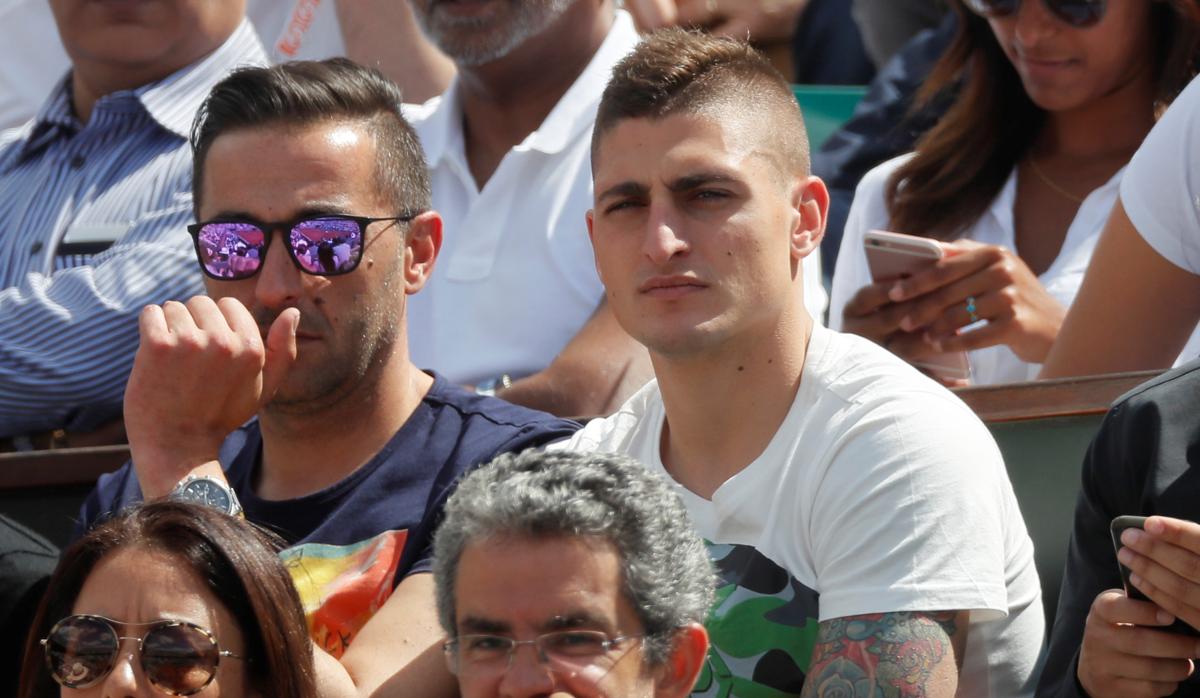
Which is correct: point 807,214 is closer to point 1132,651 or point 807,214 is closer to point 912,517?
point 912,517

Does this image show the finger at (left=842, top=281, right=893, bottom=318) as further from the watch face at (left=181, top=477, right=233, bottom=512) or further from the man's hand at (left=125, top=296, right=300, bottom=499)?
the watch face at (left=181, top=477, right=233, bottom=512)

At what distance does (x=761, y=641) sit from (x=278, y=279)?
3.44ft

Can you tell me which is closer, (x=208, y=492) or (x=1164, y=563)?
(x=1164, y=563)

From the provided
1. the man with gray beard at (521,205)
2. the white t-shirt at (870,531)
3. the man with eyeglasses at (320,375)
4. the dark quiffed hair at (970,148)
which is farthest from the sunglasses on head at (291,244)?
the dark quiffed hair at (970,148)

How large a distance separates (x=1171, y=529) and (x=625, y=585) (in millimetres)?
640

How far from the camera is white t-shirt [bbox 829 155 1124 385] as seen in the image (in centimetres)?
365

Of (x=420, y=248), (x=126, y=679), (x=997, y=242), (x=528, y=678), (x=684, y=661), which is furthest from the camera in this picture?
(x=997, y=242)

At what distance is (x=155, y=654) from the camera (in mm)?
2305

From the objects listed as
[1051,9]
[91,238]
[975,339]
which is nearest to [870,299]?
[975,339]

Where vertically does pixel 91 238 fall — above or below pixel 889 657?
below

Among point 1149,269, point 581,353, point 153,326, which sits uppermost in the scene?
point 153,326

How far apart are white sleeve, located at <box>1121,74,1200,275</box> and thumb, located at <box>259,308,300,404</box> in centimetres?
144

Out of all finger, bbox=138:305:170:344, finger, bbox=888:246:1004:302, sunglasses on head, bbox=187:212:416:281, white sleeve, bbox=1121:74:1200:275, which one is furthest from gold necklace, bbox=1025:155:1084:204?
finger, bbox=138:305:170:344

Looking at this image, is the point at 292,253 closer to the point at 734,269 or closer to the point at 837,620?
the point at 734,269
